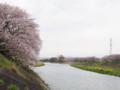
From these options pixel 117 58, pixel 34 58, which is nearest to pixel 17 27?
pixel 34 58

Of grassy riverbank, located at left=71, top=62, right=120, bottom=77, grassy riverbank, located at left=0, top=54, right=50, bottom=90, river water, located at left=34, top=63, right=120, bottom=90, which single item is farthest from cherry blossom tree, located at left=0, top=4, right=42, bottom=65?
grassy riverbank, located at left=71, top=62, right=120, bottom=77

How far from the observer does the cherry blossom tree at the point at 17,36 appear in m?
13.0

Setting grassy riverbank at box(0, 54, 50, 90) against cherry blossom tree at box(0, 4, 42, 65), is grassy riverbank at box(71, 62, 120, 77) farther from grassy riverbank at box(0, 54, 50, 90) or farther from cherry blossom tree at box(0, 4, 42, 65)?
grassy riverbank at box(0, 54, 50, 90)

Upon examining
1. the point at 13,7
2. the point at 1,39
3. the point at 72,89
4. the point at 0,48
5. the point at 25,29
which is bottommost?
the point at 72,89

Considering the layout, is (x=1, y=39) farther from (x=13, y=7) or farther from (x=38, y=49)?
(x=13, y=7)

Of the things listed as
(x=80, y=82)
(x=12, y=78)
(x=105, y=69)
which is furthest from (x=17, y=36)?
(x=105, y=69)

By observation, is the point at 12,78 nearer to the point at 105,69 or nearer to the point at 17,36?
the point at 17,36

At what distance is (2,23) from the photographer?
1370 cm

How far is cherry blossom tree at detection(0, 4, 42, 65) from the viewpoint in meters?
13.0

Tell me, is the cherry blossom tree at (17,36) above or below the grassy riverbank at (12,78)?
above

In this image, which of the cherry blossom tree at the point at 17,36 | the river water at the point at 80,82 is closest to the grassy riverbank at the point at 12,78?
the cherry blossom tree at the point at 17,36

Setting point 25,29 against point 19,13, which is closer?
point 25,29

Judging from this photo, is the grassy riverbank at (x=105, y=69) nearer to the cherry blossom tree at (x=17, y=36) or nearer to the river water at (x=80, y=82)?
the river water at (x=80, y=82)

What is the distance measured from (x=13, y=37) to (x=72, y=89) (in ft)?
35.4
